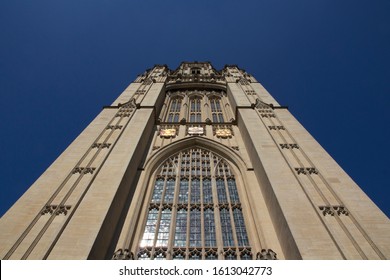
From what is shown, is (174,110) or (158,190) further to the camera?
(174,110)

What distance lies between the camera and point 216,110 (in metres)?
30.5

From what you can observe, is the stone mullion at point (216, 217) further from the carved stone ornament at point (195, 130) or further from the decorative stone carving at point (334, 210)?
the decorative stone carving at point (334, 210)

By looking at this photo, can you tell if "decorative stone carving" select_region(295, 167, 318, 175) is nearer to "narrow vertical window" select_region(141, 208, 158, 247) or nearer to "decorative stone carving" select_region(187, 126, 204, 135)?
"narrow vertical window" select_region(141, 208, 158, 247)

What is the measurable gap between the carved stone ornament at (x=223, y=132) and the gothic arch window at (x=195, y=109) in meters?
4.55

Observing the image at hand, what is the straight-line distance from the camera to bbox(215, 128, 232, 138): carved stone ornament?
2260cm

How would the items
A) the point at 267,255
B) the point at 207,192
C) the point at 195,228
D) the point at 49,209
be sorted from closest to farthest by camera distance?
the point at 267,255
the point at 49,209
the point at 195,228
the point at 207,192

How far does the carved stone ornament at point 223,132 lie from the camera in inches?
890

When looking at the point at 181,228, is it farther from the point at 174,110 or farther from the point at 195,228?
the point at 174,110

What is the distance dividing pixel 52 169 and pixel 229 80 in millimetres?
23558

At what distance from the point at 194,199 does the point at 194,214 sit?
4.02 ft

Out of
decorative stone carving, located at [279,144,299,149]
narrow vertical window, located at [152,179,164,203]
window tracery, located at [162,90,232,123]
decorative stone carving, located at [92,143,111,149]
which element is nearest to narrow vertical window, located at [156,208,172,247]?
narrow vertical window, located at [152,179,164,203]

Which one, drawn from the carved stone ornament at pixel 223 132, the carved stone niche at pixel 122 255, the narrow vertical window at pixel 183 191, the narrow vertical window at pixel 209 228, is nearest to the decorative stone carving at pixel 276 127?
the carved stone ornament at pixel 223 132

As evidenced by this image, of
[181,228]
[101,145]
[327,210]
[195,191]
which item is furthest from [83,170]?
[327,210]

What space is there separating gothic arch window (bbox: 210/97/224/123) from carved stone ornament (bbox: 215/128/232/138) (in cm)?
393
